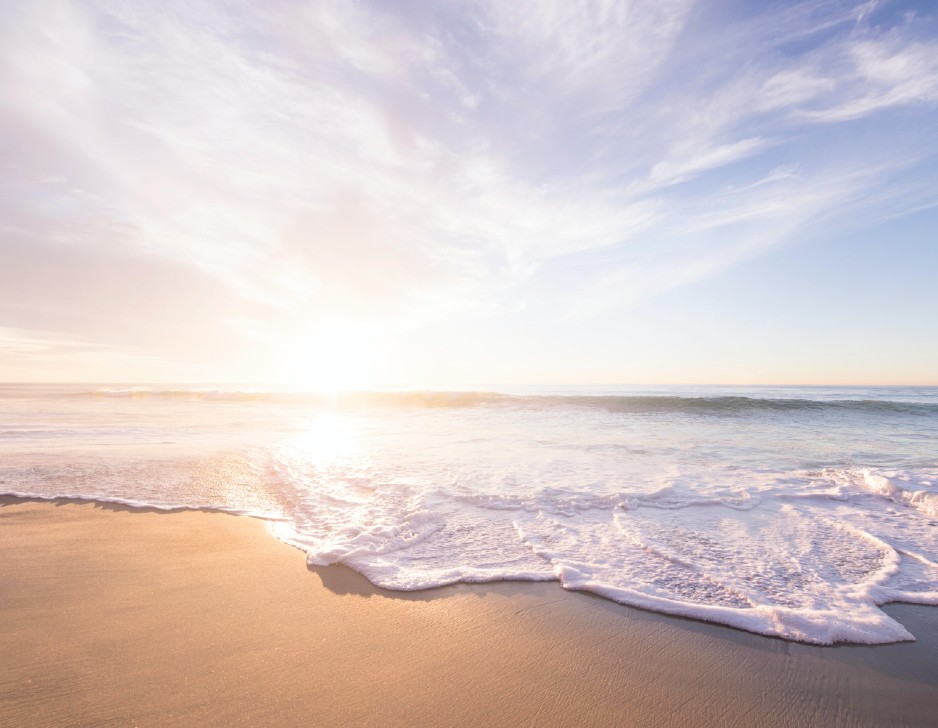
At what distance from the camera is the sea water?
3492 mm

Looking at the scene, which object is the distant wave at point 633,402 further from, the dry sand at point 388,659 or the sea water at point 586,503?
the dry sand at point 388,659

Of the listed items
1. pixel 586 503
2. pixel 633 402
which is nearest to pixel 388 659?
pixel 586 503

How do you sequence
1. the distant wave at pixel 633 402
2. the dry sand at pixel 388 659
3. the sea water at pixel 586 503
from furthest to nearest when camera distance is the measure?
the distant wave at pixel 633 402
the sea water at pixel 586 503
the dry sand at pixel 388 659

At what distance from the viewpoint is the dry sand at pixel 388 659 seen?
7.06ft

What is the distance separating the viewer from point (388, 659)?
100 inches

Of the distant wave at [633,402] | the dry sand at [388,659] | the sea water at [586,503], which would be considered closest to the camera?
the dry sand at [388,659]

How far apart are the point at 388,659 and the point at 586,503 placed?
11.6 feet

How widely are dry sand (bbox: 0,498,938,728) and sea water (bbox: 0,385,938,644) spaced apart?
0.85 ft

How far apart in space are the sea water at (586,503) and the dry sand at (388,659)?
261mm

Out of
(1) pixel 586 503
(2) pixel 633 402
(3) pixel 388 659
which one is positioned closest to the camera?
(3) pixel 388 659

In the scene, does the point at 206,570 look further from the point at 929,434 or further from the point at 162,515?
the point at 929,434

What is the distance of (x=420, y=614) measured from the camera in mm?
3061

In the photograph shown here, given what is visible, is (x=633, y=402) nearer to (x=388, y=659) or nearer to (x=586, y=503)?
(x=586, y=503)

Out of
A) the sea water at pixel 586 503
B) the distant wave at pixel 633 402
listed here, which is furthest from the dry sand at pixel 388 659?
the distant wave at pixel 633 402
